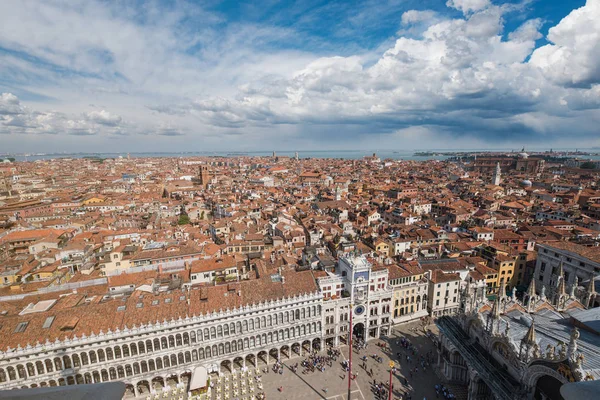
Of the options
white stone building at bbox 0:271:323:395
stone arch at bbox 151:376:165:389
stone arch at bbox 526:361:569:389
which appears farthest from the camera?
stone arch at bbox 151:376:165:389

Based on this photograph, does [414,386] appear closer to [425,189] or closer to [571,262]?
[571,262]

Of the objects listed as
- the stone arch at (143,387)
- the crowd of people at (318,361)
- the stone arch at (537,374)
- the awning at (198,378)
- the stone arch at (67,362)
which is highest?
the stone arch at (537,374)

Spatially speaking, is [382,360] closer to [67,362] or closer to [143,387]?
[143,387]

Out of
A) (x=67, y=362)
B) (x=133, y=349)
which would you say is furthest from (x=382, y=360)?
(x=67, y=362)

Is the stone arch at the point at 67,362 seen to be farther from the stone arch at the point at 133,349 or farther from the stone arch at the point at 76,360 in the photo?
the stone arch at the point at 133,349

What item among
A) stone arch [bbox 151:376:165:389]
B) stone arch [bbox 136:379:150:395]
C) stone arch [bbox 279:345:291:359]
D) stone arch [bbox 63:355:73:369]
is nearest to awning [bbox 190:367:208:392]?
stone arch [bbox 151:376:165:389]

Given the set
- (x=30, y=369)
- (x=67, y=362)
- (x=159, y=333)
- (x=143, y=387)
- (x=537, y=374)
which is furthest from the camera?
(x=143, y=387)

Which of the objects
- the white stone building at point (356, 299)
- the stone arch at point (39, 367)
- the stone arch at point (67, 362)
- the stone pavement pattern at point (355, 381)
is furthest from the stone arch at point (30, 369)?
the white stone building at point (356, 299)

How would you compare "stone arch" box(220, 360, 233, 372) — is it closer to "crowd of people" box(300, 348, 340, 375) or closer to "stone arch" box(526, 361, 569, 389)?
"crowd of people" box(300, 348, 340, 375)
